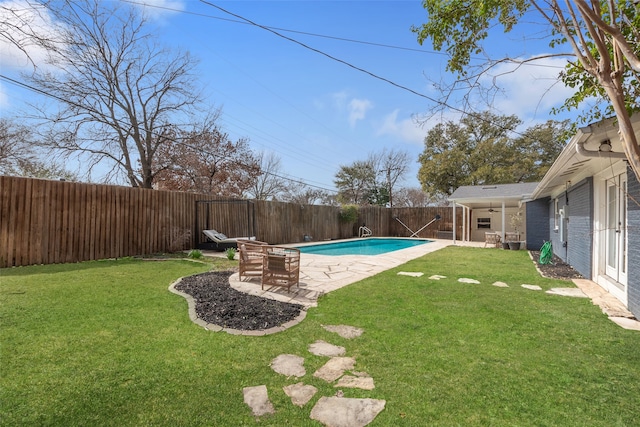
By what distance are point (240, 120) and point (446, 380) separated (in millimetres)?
17806

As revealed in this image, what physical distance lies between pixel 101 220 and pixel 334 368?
314 inches

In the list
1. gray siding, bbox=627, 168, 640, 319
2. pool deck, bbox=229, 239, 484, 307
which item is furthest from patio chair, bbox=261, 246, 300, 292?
gray siding, bbox=627, 168, 640, 319

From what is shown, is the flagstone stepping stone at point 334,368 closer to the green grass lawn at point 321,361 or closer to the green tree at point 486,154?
the green grass lawn at point 321,361

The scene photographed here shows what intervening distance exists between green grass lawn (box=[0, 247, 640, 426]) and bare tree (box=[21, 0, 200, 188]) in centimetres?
1154

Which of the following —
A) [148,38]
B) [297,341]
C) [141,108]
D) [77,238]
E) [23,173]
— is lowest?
[297,341]

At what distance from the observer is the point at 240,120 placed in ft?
58.9

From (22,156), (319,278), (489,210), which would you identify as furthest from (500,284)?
(22,156)

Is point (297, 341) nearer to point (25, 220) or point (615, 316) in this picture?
point (615, 316)

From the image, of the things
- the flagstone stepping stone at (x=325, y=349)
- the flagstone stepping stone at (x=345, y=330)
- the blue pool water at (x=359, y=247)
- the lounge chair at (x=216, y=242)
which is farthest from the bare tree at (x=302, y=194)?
the flagstone stepping stone at (x=325, y=349)

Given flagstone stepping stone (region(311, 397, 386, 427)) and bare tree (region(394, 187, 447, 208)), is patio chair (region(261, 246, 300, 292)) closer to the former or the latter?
flagstone stepping stone (region(311, 397, 386, 427))

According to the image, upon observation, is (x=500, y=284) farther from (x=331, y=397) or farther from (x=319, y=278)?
(x=331, y=397)

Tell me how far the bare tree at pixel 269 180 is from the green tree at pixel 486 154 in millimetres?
11182

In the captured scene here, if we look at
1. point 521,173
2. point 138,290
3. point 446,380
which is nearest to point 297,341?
point 446,380

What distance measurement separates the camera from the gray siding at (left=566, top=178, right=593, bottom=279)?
608 centimetres
